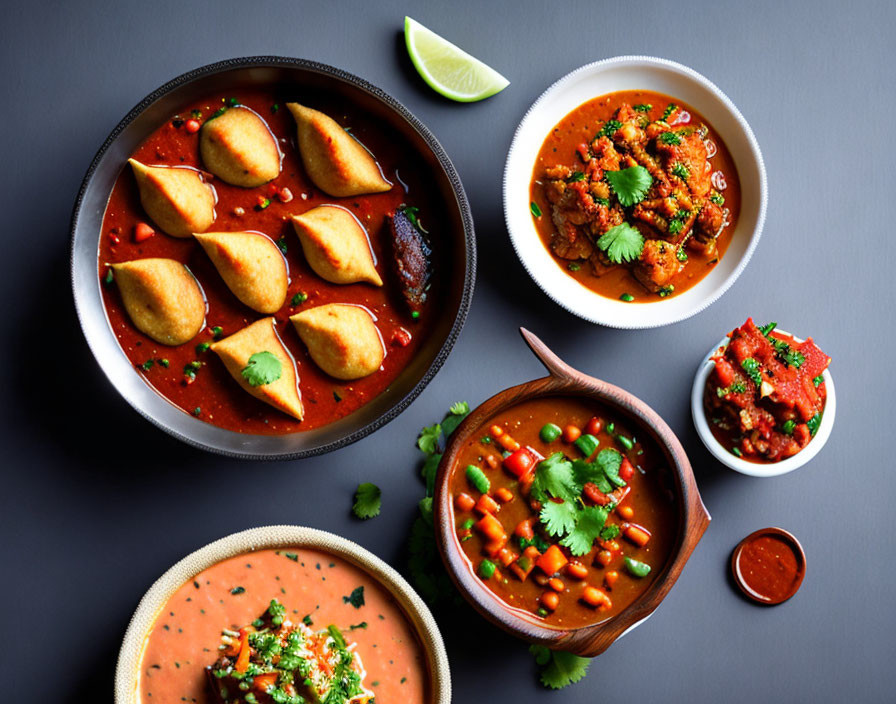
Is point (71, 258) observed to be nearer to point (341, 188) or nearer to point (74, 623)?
point (341, 188)

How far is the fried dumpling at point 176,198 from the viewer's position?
3.62m

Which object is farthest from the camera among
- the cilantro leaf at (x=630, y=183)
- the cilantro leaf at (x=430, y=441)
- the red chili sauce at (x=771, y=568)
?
the red chili sauce at (x=771, y=568)

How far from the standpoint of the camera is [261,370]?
11.9 ft

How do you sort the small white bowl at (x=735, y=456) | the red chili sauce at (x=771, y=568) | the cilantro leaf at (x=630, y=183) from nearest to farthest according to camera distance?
1. the cilantro leaf at (x=630, y=183)
2. the small white bowl at (x=735, y=456)
3. the red chili sauce at (x=771, y=568)

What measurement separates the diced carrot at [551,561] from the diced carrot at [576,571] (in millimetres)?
34

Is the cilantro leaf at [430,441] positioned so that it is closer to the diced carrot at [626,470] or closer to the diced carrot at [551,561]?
the diced carrot at [551,561]

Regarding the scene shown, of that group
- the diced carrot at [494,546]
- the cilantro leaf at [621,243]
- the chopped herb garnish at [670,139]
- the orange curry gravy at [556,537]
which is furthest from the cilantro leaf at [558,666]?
the chopped herb garnish at [670,139]

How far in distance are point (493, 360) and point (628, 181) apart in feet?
3.42

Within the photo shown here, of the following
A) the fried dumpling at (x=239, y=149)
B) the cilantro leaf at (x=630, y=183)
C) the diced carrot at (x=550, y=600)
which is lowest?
the diced carrot at (x=550, y=600)

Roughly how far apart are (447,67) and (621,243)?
3.91 ft

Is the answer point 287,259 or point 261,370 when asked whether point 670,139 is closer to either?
point 287,259

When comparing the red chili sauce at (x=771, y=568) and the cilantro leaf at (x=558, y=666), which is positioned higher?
the red chili sauce at (x=771, y=568)

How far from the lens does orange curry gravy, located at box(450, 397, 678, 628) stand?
366cm

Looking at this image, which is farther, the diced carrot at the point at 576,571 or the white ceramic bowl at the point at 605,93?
the white ceramic bowl at the point at 605,93
